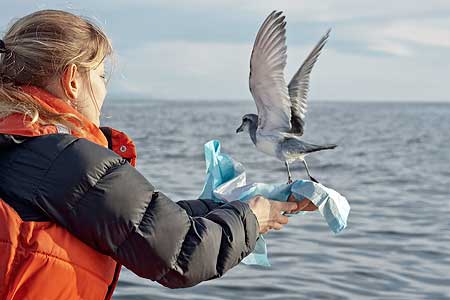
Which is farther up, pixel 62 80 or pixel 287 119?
pixel 62 80

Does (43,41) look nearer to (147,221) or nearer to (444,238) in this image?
(147,221)

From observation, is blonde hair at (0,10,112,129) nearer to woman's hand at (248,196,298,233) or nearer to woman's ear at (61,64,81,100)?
woman's ear at (61,64,81,100)

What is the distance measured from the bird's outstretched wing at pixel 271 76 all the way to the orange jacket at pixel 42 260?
212 centimetres

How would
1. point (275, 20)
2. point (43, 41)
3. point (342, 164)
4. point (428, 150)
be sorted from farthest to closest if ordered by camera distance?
point (428, 150) → point (342, 164) → point (275, 20) → point (43, 41)

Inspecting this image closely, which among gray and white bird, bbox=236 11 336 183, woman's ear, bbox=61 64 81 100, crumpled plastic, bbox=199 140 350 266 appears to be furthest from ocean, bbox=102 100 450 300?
gray and white bird, bbox=236 11 336 183

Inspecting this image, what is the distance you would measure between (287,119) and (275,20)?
2.20 feet

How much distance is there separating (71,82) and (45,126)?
0.22 metres

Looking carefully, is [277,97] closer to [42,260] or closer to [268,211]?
[268,211]

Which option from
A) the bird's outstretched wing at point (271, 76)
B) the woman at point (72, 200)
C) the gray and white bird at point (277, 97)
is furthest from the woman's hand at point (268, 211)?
the bird's outstretched wing at point (271, 76)

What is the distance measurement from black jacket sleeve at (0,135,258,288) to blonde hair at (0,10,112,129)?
0.19 metres

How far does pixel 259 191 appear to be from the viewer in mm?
3549

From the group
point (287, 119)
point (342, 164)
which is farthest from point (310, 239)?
point (342, 164)

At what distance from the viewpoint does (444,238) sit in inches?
397

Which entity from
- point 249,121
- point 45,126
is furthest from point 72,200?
point 249,121
